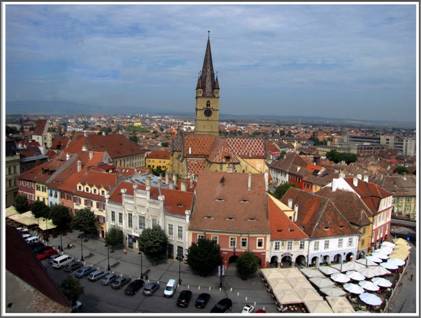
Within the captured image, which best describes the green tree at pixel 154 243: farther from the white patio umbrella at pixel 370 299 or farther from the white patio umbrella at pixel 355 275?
the white patio umbrella at pixel 370 299

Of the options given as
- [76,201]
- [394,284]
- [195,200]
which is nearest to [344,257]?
[394,284]

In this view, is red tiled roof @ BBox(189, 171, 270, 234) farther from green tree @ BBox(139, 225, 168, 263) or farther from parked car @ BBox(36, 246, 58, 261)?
parked car @ BBox(36, 246, 58, 261)

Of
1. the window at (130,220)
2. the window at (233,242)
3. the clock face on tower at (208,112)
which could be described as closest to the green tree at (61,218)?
the window at (130,220)

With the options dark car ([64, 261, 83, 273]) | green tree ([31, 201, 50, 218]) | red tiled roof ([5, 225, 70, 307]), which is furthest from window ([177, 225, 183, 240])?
red tiled roof ([5, 225, 70, 307])

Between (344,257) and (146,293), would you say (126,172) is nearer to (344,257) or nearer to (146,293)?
(146,293)

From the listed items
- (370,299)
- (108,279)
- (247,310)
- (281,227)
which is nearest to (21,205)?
(108,279)
